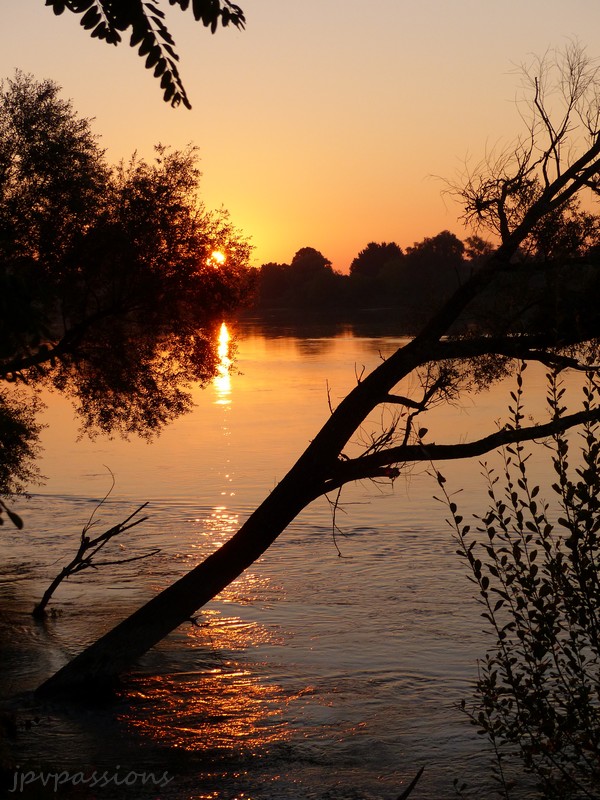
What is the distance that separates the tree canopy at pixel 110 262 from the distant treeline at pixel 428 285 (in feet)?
6.99

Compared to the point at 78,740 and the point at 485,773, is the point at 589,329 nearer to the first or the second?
the point at 485,773

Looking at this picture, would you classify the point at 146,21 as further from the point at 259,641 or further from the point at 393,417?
the point at 259,641

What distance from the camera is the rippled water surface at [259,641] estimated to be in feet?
38.5

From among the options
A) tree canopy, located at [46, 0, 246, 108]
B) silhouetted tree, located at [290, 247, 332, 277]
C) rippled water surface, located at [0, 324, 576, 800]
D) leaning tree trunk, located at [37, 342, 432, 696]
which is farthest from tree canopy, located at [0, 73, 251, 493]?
silhouetted tree, located at [290, 247, 332, 277]

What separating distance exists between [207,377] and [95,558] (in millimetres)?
4751

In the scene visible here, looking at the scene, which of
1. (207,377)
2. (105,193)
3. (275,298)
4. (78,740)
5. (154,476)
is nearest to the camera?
(78,740)

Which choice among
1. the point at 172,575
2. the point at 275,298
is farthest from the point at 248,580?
the point at 275,298

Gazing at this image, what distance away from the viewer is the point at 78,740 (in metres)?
12.2

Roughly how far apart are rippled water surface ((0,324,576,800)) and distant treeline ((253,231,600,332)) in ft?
16.5

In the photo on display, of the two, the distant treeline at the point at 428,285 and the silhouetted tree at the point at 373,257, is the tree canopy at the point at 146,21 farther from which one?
the silhouetted tree at the point at 373,257

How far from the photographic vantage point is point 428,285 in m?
15.3

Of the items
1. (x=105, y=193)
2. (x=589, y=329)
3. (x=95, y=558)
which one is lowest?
(x=95, y=558)

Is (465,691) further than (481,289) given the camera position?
Yes

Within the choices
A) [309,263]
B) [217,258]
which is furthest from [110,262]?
[309,263]
